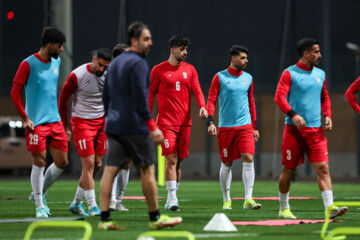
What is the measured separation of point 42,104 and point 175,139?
2.23 metres

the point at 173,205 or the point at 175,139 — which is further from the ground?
the point at 175,139

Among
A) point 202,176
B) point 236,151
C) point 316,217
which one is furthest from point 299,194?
point 202,176

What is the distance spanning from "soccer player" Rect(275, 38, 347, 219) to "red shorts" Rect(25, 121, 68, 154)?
9.16 feet

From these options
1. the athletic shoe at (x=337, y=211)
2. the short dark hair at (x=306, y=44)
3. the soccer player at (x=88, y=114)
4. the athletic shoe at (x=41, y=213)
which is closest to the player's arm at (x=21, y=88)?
the soccer player at (x=88, y=114)

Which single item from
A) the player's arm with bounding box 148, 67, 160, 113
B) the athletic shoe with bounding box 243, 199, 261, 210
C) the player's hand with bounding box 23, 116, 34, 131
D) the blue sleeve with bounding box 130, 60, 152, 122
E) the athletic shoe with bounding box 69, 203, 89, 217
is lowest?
the athletic shoe with bounding box 243, 199, 261, 210

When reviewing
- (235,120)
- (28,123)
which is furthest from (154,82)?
(28,123)

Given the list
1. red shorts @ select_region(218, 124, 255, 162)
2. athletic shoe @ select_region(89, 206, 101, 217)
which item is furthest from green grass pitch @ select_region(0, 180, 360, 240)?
red shorts @ select_region(218, 124, 255, 162)

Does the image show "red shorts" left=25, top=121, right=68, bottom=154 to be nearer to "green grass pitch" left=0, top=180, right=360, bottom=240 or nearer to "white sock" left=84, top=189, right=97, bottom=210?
"white sock" left=84, top=189, right=97, bottom=210

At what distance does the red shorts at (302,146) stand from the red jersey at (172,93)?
198cm

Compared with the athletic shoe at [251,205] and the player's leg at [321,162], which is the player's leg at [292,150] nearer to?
the player's leg at [321,162]

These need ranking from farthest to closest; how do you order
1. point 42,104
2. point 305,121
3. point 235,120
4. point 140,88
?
point 235,120 → point 42,104 → point 305,121 → point 140,88

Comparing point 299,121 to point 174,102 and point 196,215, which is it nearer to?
point 196,215

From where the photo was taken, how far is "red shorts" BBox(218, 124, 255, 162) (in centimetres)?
1212

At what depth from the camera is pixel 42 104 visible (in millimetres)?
10391
